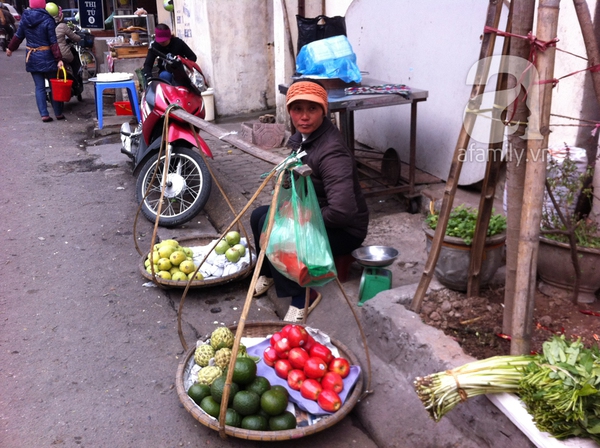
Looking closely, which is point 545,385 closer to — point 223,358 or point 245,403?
point 245,403

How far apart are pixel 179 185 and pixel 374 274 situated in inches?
92.2

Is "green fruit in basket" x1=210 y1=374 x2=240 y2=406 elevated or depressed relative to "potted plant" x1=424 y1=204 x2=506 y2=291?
depressed

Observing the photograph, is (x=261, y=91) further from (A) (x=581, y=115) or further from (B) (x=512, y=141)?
(B) (x=512, y=141)

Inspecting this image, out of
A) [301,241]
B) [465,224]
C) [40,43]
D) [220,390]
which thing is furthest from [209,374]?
[40,43]

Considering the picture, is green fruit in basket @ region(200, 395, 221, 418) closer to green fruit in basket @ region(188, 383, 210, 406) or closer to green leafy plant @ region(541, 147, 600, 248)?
green fruit in basket @ region(188, 383, 210, 406)

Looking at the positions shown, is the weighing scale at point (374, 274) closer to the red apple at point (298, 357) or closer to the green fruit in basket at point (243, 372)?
Result: the red apple at point (298, 357)

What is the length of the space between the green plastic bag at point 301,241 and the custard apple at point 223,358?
51cm

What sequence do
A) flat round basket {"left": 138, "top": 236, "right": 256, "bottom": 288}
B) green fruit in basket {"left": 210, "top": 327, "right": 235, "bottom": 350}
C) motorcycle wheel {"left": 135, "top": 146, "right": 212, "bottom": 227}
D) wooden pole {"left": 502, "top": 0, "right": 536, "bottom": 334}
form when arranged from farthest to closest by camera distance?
motorcycle wheel {"left": 135, "top": 146, "right": 212, "bottom": 227}
flat round basket {"left": 138, "top": 236, "right": 256, "bottom": 288}
green fruit in basket {"left": 210, "top": 327, "right": 235, "bottom": 350}
wooden pole {"left": 502, "top": 0, "right": 536, "bottom": 334}

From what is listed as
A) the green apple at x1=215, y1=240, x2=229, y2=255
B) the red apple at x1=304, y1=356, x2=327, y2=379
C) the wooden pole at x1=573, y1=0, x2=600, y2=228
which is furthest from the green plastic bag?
the wooden pole at x1=573, y1=0, x2=600, y2=228

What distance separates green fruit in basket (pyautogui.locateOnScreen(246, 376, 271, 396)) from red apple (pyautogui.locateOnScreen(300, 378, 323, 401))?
167mm

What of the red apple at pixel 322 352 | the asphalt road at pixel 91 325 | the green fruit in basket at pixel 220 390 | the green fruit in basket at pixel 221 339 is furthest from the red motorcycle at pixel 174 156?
the green fruit in basket at pixel 220 390

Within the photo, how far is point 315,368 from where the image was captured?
2.64 meters

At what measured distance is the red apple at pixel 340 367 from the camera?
2.67 meters

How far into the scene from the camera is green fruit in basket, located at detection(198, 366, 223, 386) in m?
2.67
